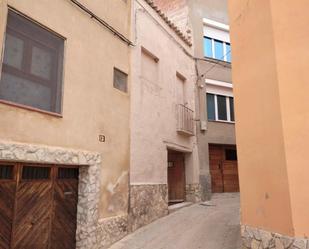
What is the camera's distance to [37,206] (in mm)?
5328

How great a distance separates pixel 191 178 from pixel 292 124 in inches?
279

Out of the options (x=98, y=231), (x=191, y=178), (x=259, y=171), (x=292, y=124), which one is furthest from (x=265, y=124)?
(x=191, y=178)

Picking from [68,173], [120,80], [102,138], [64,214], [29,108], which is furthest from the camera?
[120,80]

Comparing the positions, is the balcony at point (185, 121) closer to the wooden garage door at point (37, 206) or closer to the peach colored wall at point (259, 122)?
the peach colored wall at point (259, 122)

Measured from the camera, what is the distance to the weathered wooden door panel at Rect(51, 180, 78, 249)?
5652mm

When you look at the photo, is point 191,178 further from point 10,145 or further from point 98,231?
point 10,145

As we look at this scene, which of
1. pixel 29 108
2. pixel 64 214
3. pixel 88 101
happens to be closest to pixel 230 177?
pixel 88 101

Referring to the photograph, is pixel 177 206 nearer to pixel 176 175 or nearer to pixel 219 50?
pixel 176 175

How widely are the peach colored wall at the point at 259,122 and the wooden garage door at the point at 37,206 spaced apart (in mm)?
3479

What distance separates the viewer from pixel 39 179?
5.45 m

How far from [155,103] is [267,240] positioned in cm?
554

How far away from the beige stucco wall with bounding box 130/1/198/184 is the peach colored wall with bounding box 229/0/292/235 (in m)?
3.25

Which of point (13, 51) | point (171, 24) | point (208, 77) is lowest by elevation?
point (13, 51)

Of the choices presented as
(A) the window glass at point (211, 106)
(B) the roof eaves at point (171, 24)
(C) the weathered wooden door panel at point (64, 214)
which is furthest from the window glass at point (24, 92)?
(A) the window glass at point (211, 106)
